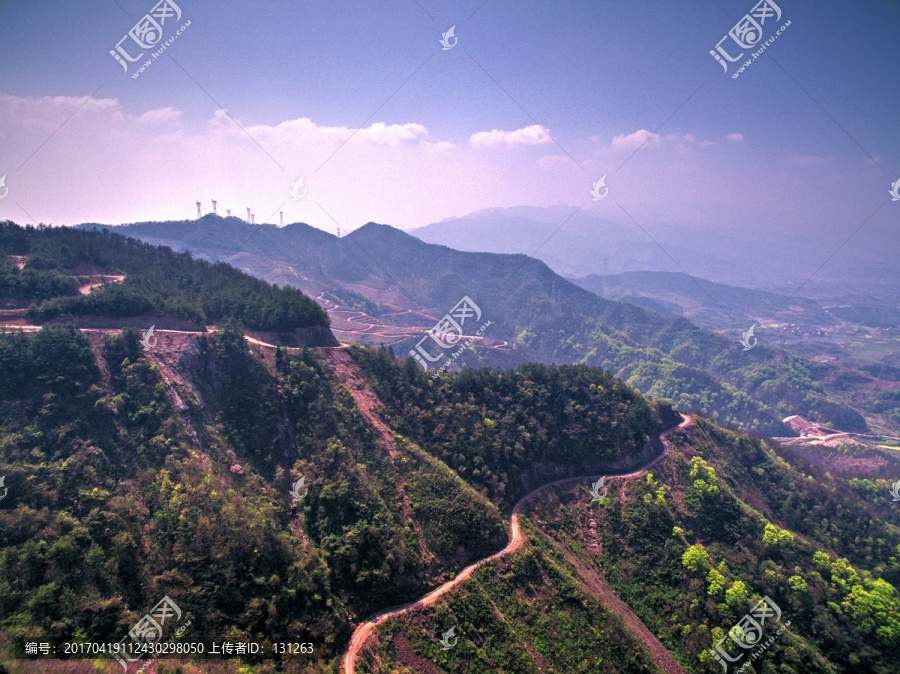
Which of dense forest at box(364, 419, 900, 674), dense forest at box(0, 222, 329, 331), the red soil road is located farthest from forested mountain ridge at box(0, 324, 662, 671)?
dense forest at box(0, 222, 329, 331)

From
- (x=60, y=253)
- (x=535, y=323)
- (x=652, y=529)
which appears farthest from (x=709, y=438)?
(x=535, y=323)

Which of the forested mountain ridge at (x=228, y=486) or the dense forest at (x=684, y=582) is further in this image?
the dense forest at (x=684, y=582)

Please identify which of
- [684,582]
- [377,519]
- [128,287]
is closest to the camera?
[377,519]

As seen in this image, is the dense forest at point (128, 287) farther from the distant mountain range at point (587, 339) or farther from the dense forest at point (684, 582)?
the distant mountain range at point (587, 339)

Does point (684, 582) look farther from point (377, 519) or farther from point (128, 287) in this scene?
point (128, 287)

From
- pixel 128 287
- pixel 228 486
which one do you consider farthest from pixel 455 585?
pixel 128 287

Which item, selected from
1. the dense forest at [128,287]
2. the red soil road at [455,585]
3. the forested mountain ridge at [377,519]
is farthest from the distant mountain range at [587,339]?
the red soil road at [455,585]

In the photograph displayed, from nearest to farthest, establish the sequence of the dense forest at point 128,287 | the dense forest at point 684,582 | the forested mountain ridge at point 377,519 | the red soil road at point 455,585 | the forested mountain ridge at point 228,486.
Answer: the forested mountain ridge at point 228,486 < the forested mountain ridge at point 377,519 < the red soil road at point 455,585 < the dense forest at point 684,582 < the dense forest at point 128,287

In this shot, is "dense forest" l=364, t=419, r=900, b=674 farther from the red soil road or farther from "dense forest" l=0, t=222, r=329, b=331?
"dense forest" l=0, t=222, r=329, b=331

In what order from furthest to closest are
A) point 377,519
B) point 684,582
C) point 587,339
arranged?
point 587,339
point 684,582
point 377,519
